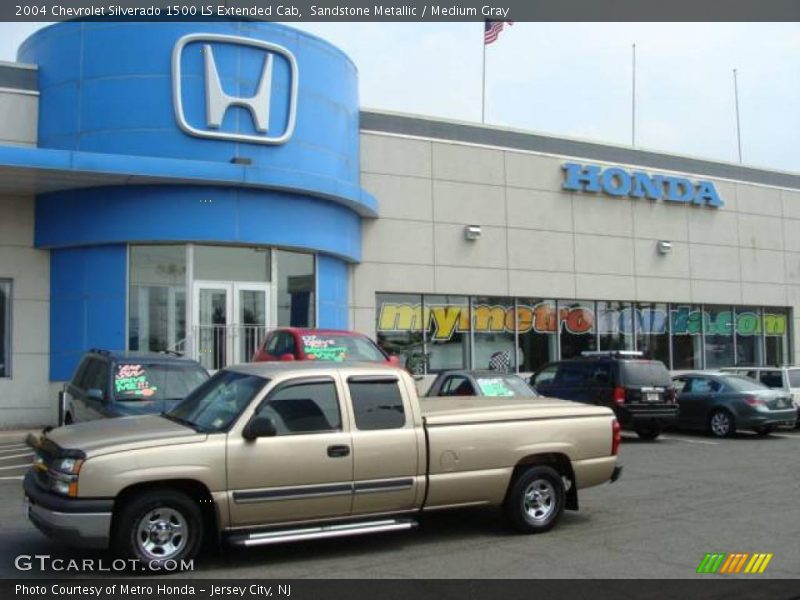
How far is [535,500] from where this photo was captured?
27.2ft

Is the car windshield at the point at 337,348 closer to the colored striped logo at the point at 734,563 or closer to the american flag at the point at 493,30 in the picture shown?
the colored striped logo at the point at 734,563

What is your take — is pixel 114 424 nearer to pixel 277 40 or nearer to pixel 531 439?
pixel 531 439

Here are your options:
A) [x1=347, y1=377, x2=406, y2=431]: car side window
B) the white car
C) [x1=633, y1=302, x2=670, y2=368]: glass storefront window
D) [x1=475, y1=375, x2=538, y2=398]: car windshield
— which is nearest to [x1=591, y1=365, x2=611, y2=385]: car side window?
[x1=475, y1=375, x2=538, y2=398]: car windshield

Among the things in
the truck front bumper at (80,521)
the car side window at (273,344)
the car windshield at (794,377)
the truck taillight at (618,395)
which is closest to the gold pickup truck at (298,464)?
the truck front bumper at (80,521)

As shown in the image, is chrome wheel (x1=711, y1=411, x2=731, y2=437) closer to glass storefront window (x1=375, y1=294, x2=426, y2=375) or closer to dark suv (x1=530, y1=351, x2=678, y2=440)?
dark suv (x1=530, y1=351, x2=678, y2=440)

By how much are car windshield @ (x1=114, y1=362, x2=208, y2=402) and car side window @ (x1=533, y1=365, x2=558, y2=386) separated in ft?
29.3

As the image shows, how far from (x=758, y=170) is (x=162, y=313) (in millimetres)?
22561

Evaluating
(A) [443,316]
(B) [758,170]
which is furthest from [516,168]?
(B) [758,170]

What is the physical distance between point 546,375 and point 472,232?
603cm

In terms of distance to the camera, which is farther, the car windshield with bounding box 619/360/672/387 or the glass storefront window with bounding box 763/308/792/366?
the glass storefront window with bounding box 763/308/792/366

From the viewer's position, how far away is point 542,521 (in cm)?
827

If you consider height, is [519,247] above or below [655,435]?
above

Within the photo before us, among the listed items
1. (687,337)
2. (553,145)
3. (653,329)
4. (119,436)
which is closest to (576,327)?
(653,329)

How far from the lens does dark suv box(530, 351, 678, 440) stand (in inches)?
652
